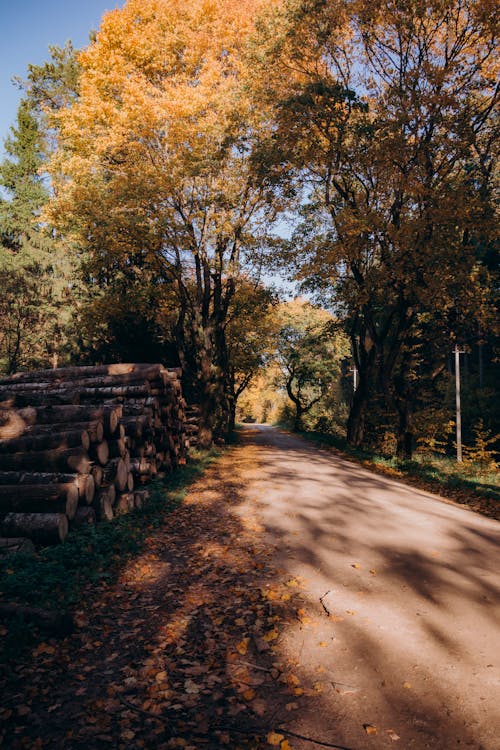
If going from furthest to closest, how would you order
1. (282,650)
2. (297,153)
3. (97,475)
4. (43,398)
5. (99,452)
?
(297,153) → (43,398) → (99,452) → (97,475) → (282,650)

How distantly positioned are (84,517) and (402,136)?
507 inches

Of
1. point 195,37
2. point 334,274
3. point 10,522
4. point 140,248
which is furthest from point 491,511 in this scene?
point 195,37

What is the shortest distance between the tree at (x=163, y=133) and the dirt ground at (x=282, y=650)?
11.3m

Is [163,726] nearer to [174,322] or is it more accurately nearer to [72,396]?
[72,396]

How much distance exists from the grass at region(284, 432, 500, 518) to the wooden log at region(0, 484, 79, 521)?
741 centimetres

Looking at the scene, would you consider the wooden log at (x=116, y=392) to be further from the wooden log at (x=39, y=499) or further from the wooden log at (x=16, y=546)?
the wooden log at (x=16, y=546)

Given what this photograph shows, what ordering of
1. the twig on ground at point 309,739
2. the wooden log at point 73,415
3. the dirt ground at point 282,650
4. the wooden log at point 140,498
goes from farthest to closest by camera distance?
1. the wooden log at point 140,498
2. the wooden log at point 73,415
3. the dirt ground at point 282,650
4. the twig on ground at point 309,739

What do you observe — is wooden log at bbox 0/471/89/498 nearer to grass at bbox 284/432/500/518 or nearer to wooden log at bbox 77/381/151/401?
wooden log at bbox 77/381/151/401

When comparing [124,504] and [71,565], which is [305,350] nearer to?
[124,504]

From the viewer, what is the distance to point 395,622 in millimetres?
4086

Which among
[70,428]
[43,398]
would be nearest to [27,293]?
[43,398]

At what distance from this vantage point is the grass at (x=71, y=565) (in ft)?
14.1

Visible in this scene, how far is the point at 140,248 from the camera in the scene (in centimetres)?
1617

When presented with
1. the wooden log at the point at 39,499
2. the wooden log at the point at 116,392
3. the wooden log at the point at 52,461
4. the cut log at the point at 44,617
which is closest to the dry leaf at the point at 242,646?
the cut log at the point at 44,617
